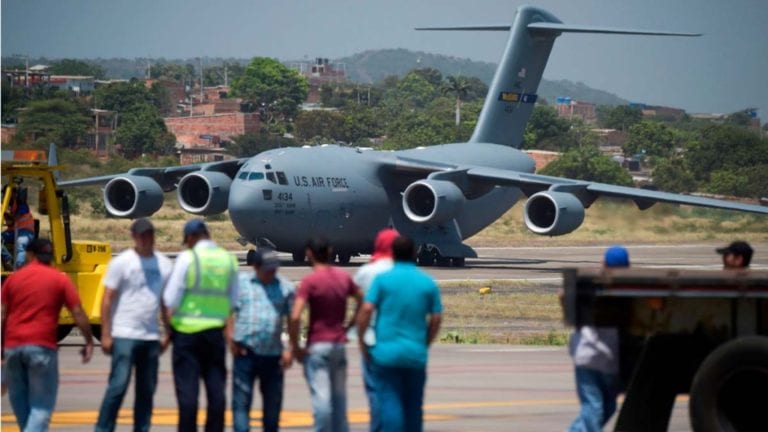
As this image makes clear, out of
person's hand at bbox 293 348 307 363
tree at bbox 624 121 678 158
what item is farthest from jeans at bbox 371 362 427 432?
tree at bbox 624 121 678 158

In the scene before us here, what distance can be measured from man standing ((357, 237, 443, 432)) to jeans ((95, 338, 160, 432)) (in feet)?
5.75

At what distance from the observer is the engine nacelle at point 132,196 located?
39.3 m

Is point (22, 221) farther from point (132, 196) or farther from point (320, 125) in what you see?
point (320, 125)

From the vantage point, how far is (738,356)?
1103 centimetres

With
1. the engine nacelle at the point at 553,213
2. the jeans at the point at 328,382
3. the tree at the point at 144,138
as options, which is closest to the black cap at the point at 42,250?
the jeans at the point at 328,382

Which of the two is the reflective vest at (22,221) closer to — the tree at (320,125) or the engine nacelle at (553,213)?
the engine nacelle at (553,213)

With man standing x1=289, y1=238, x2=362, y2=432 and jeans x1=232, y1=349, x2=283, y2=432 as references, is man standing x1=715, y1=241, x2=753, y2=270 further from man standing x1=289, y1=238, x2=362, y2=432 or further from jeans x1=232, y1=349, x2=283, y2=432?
jeans x1=232, y1=349, x2=283, y2=432

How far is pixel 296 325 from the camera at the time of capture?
1170 centimetres

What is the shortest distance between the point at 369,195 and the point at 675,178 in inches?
2056

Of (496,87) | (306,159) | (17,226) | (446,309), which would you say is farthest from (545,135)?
(17,226)

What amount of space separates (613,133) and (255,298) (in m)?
153

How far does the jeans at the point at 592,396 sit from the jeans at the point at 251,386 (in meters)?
2.29

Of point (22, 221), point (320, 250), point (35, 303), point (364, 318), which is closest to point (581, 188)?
point (22, 221)

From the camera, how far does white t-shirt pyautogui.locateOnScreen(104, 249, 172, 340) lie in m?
11.9
